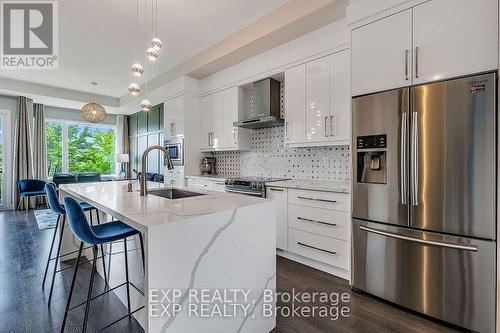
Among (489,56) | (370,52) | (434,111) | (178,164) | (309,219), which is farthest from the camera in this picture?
(178,164)

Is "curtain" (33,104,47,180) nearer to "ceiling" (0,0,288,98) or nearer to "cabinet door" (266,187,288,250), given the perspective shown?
"ceiling" (0,0,288,98)

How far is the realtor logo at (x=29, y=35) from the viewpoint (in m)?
2.85

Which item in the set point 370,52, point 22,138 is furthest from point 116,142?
point 370,52

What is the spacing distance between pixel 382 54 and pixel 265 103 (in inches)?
65.9

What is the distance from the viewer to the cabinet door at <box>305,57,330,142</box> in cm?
284

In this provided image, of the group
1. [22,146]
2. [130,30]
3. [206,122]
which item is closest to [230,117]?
[206,122]

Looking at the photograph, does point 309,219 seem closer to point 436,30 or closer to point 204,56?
point 436,30

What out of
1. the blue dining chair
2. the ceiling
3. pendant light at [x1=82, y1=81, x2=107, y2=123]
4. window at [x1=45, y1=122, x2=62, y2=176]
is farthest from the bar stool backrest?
window at [x1=45, y1=122, x2=62, y2=176]

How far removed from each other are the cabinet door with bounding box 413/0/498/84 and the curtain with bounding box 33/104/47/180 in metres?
7.84

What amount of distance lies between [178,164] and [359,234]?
10.8 ft

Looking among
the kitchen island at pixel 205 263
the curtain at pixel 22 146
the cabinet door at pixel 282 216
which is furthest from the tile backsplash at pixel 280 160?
the curtain at pixel 22 146

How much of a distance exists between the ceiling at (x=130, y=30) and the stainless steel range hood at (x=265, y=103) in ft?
2.66

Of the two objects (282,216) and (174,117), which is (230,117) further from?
(282,216)

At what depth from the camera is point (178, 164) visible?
4.52m
